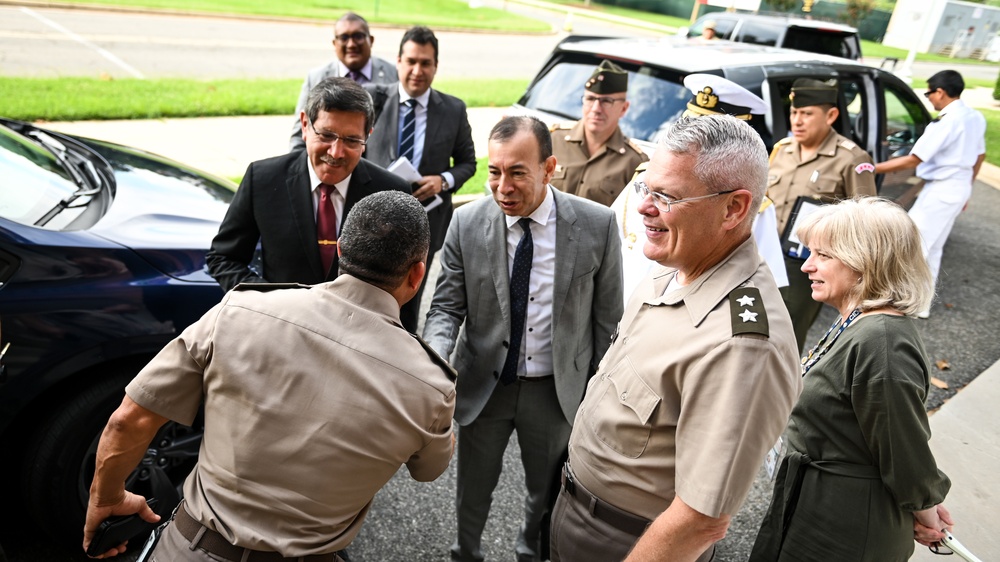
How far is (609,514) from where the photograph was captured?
6.59 feet

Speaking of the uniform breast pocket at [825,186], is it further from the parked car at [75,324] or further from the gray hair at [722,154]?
the parked car at [75,324]

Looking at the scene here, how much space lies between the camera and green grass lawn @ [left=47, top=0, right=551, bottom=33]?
19500 millimetres

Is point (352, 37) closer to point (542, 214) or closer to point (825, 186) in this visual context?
point (542, 214)

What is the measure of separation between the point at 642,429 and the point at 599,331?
111 centimetres

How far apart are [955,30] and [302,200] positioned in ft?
160

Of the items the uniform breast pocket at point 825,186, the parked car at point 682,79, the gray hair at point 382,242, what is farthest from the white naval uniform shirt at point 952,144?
the gray hair at point 382,242

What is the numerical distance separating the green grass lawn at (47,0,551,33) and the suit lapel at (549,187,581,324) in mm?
18980

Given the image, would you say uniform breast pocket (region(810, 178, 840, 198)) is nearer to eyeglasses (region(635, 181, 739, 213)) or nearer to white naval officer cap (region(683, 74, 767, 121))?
white naval officer cap (region(683, 74, 767, 121))

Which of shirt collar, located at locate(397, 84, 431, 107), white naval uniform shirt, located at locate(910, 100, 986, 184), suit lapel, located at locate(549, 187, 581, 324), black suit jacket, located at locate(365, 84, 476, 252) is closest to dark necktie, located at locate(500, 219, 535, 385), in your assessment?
suit lapel, located at locate(549, 187, 581, 324)

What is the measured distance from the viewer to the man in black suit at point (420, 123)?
4328 millimetres

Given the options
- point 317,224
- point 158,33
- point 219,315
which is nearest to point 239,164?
point 317,224

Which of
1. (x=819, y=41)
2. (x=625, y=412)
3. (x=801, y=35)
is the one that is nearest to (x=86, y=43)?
(x=801, y=35)

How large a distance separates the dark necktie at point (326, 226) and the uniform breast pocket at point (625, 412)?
4.75 ft

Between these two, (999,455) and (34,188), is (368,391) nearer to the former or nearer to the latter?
(34,188)
